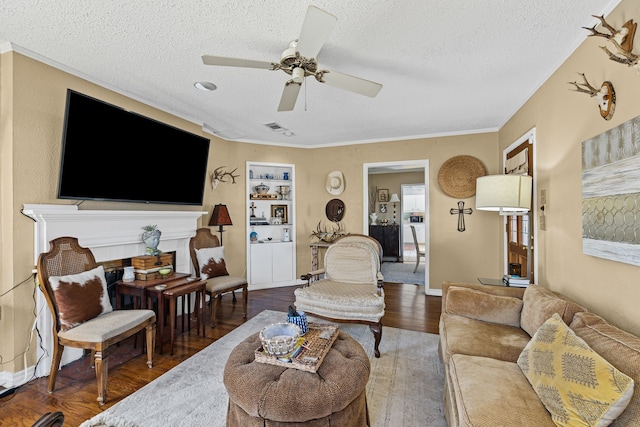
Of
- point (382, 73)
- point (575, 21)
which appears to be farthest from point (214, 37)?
point (575, 21)

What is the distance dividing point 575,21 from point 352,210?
3.66 meters

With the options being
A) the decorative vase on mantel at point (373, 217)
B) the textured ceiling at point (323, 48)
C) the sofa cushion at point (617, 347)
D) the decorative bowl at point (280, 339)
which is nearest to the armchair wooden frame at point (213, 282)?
the textured ceiling at point (323, 48)

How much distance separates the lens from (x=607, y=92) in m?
1.72

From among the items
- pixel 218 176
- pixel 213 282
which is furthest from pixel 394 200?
pixel 213 282

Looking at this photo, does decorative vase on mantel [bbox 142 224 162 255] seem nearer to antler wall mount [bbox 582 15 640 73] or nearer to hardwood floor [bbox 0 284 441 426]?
hardwood floor [bbox 0 284 441 426]

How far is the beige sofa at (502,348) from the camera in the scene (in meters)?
1.20

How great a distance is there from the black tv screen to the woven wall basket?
11.7 feet

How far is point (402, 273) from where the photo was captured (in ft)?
20.3

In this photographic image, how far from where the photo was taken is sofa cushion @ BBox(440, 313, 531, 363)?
1.78 metres

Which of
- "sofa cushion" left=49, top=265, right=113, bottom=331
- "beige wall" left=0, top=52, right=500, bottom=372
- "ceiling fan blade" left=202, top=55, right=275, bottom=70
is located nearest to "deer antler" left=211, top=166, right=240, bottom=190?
"beige wall" left=0, top=52, right=500, bottom=372

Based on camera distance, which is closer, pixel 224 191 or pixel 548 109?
pixel 548 109

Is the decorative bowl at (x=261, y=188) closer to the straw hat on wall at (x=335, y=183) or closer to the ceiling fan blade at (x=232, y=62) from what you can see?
the straw hat on wall at (x=335, y=183)

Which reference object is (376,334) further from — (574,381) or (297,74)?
(297,74)

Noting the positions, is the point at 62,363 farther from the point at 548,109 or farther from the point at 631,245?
the point at 548,109
